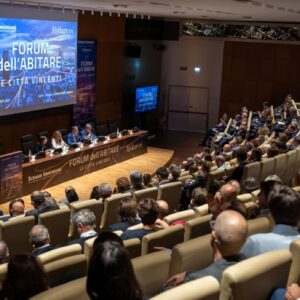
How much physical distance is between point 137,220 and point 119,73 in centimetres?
997

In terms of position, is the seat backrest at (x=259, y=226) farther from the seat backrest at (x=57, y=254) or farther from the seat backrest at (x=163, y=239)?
the seat backrest at (x=57, y=254)

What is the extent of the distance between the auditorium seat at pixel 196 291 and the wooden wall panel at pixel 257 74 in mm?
14694

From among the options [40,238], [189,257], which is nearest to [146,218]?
[40,238]

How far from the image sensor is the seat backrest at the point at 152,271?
111 inches

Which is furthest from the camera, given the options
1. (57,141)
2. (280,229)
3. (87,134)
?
(87,134)

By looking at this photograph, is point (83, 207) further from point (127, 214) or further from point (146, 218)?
point (146, 218)

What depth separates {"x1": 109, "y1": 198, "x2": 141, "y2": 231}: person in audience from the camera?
14.5 ft

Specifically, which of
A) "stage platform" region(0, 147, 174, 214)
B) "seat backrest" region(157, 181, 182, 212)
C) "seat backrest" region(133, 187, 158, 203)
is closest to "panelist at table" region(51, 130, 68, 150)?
"stage platform" region(0, 147, 174, 214)

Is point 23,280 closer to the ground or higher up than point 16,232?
higher up

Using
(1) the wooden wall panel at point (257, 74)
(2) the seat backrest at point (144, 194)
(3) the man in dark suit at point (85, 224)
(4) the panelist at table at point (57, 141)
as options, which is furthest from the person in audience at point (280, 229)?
(1) the wooden wall panel at point (257, 74)

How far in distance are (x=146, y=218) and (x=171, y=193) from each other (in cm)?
246

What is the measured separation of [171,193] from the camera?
6.38 meters

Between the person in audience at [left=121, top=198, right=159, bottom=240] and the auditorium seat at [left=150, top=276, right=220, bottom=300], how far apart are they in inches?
68.4

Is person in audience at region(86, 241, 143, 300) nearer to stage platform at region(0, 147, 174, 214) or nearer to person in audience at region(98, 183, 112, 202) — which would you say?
person in audience at region(98, 183, 112, 202)
